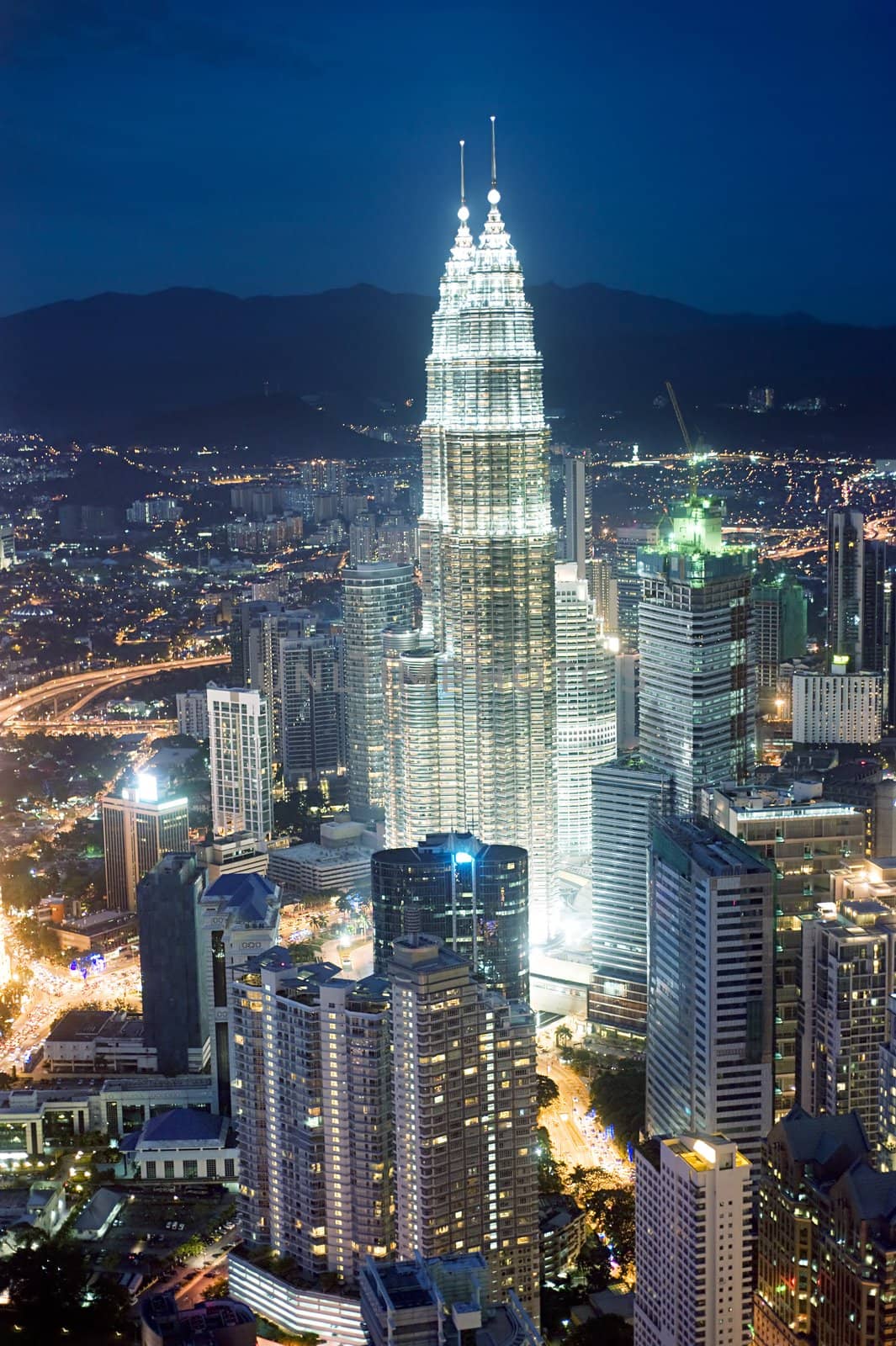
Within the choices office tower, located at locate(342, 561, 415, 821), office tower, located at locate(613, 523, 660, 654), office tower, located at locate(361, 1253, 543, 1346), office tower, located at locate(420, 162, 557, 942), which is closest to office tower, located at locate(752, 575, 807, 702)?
office tower, located at locate(613, 523, 660, 654)

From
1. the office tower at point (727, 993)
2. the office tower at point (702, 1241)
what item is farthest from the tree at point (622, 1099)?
the office tower at point (702, 1241)

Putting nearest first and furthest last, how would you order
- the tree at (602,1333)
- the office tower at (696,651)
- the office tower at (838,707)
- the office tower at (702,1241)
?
the office tower at (702,1241) → the tree at (602,1333) → the office tower at (696,651) → the office tower at (838,707)

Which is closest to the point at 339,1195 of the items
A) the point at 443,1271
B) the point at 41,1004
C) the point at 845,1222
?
the point at 443,1271

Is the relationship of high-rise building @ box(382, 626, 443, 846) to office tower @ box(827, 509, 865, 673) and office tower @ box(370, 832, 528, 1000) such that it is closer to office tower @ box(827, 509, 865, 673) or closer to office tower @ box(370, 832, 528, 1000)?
office tower @ box(370, 832, 528, 1000)

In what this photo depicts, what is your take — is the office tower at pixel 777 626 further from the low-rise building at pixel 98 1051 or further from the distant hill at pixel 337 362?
the low-rise building at pixel 98 1051

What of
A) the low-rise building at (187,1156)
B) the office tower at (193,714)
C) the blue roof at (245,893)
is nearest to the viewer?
the low-rise building at (187,1156)

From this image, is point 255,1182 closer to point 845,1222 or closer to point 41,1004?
point 845,1222
